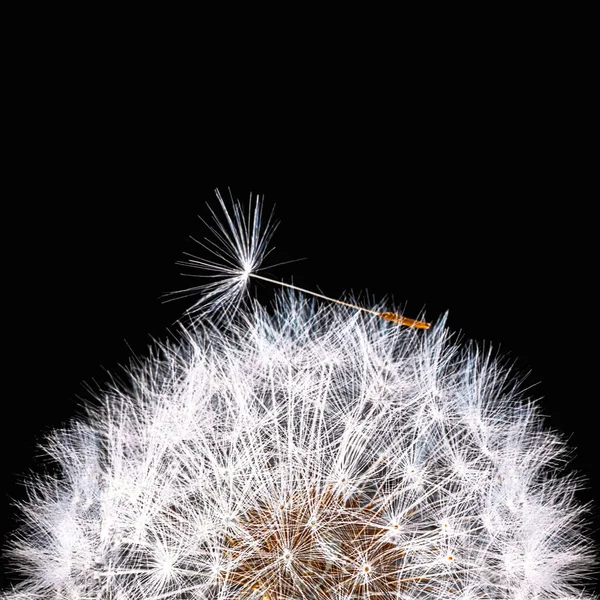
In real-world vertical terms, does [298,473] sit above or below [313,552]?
above

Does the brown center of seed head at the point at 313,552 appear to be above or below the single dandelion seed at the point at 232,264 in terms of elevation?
below

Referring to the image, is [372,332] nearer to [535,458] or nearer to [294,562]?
[535,458]

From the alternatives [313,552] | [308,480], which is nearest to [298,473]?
[308,480]

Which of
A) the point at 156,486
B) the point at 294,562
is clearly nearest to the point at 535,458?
the point at 294,562

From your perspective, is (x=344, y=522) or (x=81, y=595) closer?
(x=344, y=522)

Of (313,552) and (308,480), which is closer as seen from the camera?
(313,552)

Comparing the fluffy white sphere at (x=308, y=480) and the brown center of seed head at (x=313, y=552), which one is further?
the fluffy white sphere at (x=308, y=480)

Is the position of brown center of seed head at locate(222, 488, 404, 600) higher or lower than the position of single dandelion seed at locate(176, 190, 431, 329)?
lower

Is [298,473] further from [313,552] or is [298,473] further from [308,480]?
[313,552]
